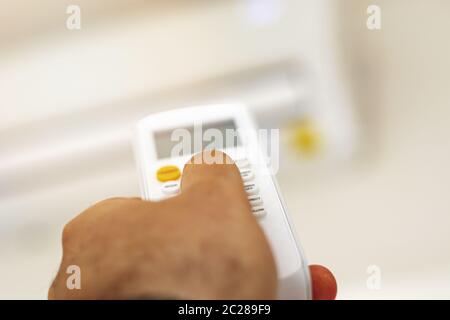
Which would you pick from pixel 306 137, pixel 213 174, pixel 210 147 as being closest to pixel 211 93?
pixel 306 137

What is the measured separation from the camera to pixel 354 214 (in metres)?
0.67

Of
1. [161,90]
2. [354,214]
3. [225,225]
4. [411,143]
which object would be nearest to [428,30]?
[411,143]

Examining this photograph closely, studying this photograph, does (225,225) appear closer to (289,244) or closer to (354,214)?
(289,244)

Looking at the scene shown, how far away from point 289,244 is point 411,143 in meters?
0.40

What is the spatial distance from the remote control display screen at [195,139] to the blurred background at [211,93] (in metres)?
0.23

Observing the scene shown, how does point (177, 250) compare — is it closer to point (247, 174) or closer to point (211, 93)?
point (247, 174)

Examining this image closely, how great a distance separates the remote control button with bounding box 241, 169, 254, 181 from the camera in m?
0.40

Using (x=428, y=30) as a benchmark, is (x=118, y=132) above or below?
below

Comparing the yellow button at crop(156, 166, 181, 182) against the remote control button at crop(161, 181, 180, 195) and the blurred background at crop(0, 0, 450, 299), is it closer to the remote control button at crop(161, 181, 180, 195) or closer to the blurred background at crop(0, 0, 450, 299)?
the remote control button at crop(161, 181, 180, 195)

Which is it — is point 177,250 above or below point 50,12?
below

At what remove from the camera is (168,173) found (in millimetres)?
420

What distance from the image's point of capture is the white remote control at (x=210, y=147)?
365 millimetres

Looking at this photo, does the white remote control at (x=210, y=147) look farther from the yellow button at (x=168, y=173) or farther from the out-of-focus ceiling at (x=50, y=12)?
the out-of-focus ceiling at (x=50, y=12)

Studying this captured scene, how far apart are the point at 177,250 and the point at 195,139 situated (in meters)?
0.20
